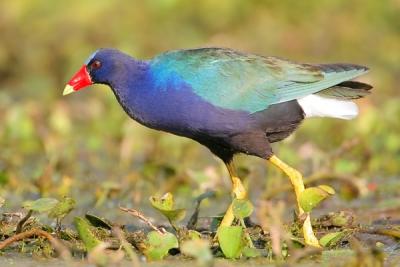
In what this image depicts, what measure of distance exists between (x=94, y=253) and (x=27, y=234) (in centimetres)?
78

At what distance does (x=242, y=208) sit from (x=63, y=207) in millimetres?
762

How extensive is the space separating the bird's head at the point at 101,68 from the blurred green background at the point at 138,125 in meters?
1.00

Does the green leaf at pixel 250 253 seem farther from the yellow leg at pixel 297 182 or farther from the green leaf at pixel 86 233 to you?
the green leaf at pixel 86 233

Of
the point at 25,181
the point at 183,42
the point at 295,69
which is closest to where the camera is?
the point at 295,69

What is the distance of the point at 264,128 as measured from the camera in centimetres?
505

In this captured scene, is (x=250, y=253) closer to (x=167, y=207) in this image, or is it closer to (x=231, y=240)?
(x=231, y=240)

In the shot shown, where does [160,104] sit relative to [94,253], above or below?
above

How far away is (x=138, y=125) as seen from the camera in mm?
7703

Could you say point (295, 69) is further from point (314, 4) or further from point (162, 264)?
point (314, 4)

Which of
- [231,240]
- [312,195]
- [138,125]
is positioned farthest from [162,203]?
[138,125]

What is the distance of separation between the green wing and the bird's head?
0.62 feet

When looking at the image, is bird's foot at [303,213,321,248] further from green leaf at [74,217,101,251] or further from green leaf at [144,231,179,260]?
green leaf at [74,217,101,251]

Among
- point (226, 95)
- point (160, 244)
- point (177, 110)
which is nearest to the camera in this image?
point (160, 244)

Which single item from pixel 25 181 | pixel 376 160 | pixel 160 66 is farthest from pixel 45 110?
pixel 160 66
